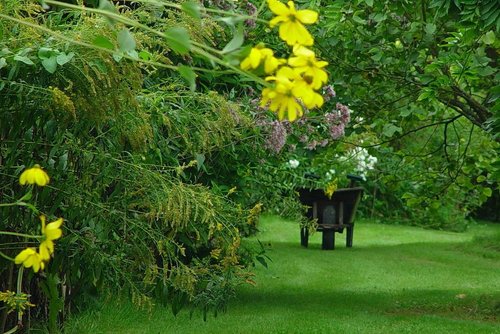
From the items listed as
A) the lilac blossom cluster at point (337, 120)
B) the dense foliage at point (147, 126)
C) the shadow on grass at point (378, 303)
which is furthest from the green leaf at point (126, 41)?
the shadow on grass at point (378, 303)

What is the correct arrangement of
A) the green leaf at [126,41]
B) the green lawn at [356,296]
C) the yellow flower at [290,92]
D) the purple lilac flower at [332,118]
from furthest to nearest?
the purple lilac flower at [332,118] → the green lawn at [356,296] → the green leaf at [126,41] → the yellow flower at [290,92]

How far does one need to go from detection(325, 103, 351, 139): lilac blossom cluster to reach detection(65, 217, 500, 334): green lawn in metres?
0.91

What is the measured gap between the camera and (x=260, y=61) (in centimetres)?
142

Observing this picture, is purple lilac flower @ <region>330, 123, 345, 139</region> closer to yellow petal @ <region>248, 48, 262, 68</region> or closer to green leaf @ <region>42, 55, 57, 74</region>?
green leaf @ <region>42, 55, 57, 74</region>

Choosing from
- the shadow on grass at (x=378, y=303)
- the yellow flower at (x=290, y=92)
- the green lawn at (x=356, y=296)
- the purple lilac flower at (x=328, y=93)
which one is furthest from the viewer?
the shadow on grass at (x=378, y=303)

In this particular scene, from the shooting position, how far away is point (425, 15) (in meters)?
6.40

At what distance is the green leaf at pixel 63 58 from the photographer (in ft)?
8.05

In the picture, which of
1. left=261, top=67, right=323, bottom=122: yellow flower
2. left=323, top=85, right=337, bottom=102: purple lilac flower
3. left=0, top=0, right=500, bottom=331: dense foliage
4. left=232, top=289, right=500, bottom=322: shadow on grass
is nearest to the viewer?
left=261, top=67, right=323, bottom=122: yellow flower

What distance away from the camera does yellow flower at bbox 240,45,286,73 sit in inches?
54.7

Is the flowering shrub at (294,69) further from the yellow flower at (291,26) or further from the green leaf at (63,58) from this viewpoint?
the green leaf at (63,58)

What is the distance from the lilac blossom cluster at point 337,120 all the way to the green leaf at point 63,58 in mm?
3967

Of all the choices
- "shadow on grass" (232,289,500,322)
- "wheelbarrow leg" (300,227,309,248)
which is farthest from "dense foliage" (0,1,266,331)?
"wheelbarrow leg" (300,227,309,248)

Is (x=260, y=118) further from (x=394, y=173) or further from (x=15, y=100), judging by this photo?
(x=15, y=100)

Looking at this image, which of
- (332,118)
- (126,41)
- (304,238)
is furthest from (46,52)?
(304,238)
